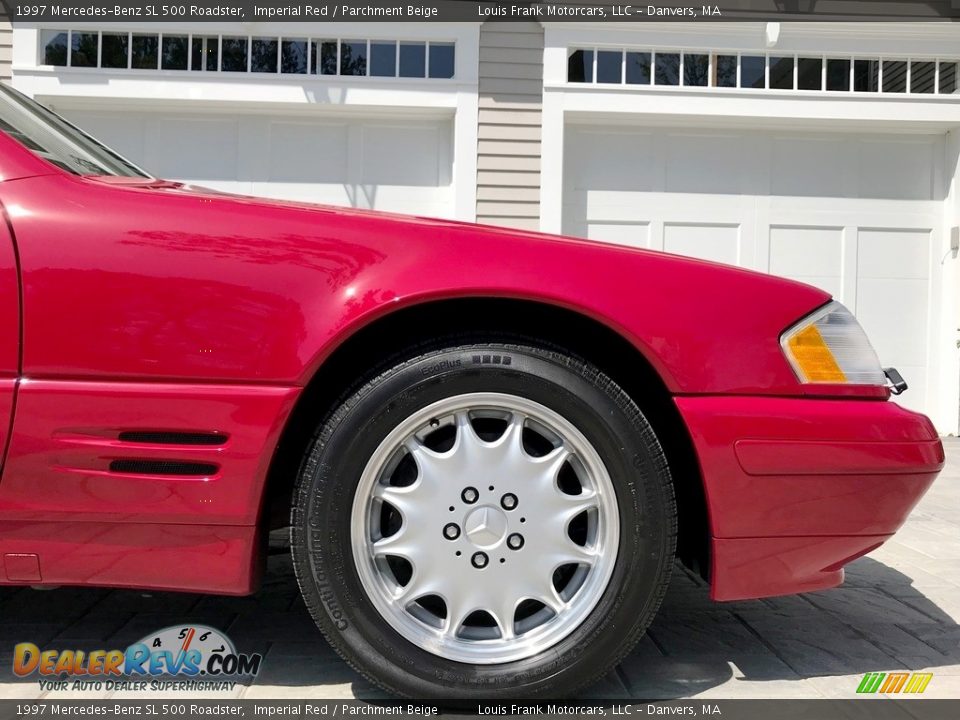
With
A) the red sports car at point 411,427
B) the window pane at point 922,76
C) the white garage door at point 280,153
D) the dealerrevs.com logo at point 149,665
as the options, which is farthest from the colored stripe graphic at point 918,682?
the window pane at point 922,76

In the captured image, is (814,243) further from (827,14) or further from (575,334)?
(575,334)

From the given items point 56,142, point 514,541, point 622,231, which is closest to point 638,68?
point 622,231

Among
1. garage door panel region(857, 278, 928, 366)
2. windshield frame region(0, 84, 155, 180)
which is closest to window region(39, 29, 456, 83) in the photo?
garage door panel region(857, 278, 928, 366)

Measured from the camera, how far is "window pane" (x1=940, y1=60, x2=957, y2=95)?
6406mm

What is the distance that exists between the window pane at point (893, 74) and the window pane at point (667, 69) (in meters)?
1.65

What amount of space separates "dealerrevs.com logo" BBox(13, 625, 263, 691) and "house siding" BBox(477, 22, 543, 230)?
14.8 ft

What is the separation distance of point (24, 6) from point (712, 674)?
21.4 ft

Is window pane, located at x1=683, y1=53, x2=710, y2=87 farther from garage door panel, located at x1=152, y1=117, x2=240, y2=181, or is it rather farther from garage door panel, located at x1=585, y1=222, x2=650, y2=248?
garage door panel, located at x1=152, y1=117, x2=240, y2=181

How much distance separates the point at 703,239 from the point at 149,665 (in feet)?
17.5

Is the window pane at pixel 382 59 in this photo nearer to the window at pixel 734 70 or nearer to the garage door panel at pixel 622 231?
the window at pixel 734 70

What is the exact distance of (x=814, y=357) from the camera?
5.69 ft

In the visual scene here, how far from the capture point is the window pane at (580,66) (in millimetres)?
6184

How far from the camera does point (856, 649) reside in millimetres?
2115

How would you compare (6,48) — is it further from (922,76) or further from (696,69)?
(922,76)
